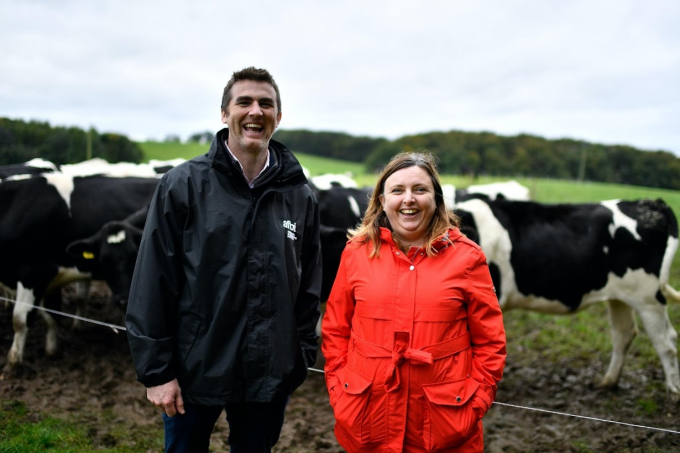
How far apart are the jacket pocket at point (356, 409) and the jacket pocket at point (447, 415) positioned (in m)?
0.26

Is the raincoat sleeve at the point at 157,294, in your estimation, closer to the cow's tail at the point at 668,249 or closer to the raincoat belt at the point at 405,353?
the raincoat belt at the point at 405,353

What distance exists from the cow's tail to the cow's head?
18.0ft

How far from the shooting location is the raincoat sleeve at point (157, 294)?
2.08 m

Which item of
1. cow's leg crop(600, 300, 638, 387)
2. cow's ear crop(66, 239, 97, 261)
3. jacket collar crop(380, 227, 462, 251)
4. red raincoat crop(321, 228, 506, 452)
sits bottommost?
cow's leg crop(600, 300, 638, 387)

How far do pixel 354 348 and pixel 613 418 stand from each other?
3.63 m

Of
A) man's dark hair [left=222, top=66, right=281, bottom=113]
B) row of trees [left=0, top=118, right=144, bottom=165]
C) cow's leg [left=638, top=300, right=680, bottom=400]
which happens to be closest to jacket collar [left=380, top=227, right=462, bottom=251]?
man's dark hair [left=222, top=66, right=281, bottom=113]

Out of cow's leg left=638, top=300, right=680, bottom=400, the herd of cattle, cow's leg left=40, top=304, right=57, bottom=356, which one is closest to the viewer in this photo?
cow's leg left=638, top=300, right=680, bottom=400

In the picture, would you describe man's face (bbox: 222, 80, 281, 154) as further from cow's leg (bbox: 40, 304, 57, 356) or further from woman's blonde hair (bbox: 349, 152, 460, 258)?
cow's leg (bbox: 40, 304, 57, 356)

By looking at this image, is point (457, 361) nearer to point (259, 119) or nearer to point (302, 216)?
point (302, 216)

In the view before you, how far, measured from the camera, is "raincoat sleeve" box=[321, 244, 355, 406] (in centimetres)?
242

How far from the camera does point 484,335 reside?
88.7 inches

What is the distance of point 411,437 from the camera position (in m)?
2.20

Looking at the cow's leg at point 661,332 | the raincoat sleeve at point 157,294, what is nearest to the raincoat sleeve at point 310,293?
the raincoat sleeve at point 157,294

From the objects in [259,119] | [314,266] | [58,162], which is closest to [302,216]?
[314,266]
